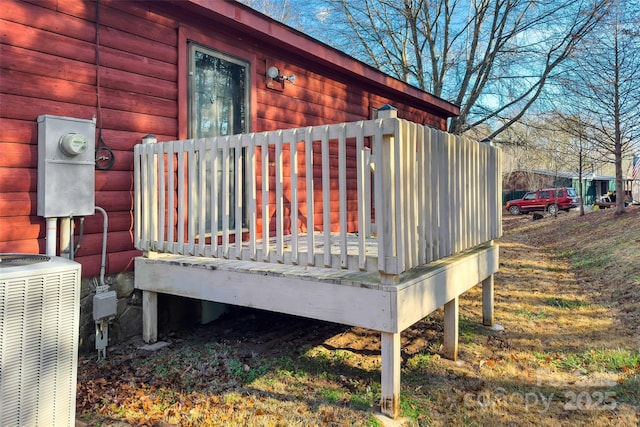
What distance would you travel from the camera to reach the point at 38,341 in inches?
82.4

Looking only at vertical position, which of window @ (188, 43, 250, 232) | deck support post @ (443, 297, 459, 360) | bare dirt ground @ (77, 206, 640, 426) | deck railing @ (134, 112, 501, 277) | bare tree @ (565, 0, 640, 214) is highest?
bare tree @ (565, 0, 640, 214)

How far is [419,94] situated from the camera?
770 cm

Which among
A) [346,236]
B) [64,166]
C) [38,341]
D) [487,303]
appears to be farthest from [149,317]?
[487,303]

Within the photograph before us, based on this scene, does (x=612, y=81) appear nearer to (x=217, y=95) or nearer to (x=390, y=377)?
(x=217, y=95)

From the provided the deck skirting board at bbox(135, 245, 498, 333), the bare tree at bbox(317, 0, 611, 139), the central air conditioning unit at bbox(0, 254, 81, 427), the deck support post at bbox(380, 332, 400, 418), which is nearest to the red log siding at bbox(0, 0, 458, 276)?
the deck skirting board at bbox(135, 245, 498, 333)

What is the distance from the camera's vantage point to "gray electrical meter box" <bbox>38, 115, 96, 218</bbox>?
9.91 ft

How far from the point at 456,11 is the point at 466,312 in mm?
12895

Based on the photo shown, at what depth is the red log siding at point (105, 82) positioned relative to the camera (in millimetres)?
2959

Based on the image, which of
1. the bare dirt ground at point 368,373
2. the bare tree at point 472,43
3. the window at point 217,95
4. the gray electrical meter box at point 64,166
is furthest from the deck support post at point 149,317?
the bare tree at point 472,43

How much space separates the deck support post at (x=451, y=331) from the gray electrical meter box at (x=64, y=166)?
2.94 meters

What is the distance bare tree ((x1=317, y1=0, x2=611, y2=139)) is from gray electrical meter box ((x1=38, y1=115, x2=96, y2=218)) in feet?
38.2

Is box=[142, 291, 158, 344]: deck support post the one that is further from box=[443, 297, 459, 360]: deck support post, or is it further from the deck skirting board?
box=[443, 297, 459, 360]: deck support post

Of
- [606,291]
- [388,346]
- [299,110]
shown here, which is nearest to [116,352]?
[388,346]

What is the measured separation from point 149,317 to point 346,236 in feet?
6.74
